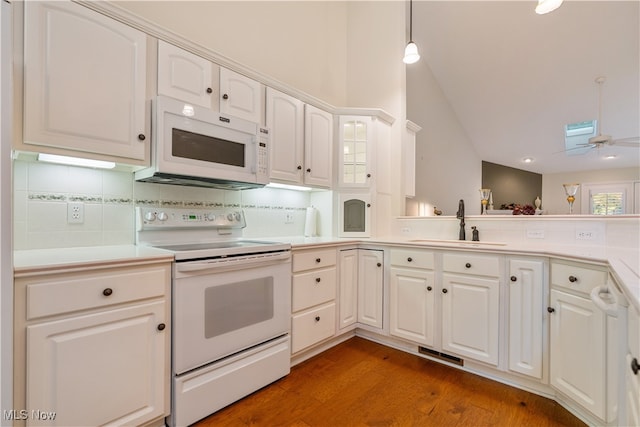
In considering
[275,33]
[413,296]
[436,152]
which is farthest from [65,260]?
[436,152]

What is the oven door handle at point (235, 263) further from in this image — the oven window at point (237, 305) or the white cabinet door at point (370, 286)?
the white cabinet door at point (370, 286)

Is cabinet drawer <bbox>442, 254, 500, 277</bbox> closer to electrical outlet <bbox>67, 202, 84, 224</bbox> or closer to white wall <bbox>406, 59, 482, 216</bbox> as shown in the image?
white wall <bbox>406, 59, 482, 216</bbox>

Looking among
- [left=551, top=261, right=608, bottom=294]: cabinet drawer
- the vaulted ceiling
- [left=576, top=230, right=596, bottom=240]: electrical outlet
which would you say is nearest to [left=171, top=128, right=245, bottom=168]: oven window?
[left=551, top=261, right=608, bottom=294]: cabinet drawer

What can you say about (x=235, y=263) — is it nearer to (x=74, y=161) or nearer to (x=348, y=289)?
(x=74, y=161)

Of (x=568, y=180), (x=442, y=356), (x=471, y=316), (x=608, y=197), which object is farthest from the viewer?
(x=568, y=180)

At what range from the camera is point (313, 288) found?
2.19m

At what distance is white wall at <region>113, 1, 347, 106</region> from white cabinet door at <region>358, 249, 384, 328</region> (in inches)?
71.9

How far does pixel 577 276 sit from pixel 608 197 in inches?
220

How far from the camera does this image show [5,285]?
39.7 inches

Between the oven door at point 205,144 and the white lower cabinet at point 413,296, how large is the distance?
1.26m

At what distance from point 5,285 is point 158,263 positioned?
0.50m

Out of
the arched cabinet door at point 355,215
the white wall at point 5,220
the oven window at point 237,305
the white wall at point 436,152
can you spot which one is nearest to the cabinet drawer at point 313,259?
the oven window at point 237,305

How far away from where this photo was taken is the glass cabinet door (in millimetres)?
2820

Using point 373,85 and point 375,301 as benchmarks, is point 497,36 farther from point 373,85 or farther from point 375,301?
point 375,301
